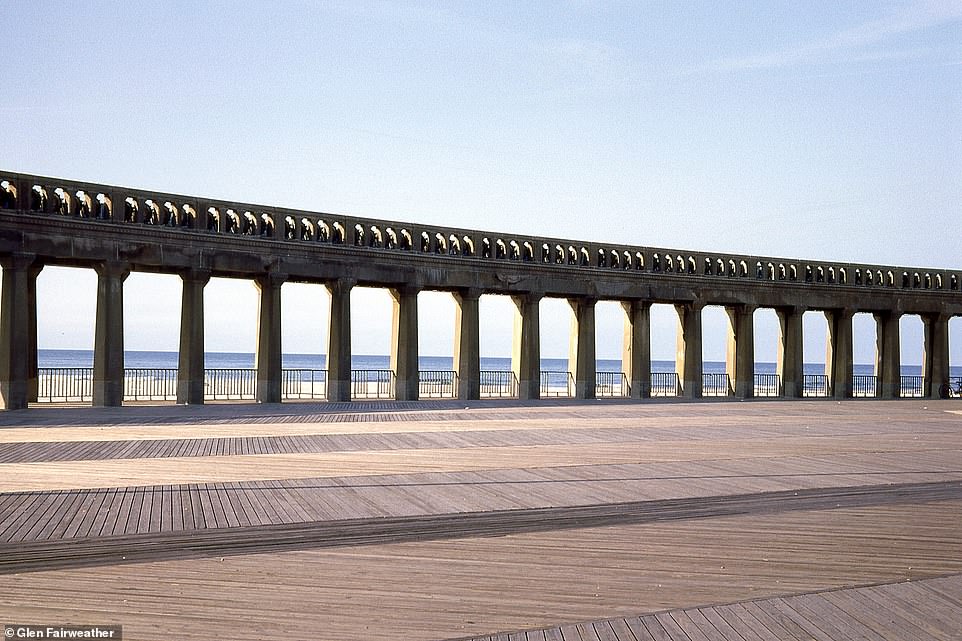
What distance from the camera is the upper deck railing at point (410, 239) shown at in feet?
103

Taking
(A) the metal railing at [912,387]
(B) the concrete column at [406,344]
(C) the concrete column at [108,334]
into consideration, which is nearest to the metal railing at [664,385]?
(A) the metal railing at [912,387]

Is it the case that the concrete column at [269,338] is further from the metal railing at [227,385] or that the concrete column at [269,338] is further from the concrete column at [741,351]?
the concrete column at [741,351]

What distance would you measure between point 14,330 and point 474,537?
2403 centimetres

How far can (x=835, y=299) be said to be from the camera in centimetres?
5028

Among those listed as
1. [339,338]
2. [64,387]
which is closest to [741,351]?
[339,338]

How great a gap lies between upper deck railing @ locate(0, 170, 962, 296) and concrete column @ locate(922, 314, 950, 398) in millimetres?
1771

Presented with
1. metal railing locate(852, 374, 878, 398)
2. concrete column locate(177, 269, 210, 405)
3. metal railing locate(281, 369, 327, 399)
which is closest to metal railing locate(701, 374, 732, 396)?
metal railing locate(852, 374, 878, 398)

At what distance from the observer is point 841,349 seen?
168 ft

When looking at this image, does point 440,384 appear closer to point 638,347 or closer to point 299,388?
point 299,388

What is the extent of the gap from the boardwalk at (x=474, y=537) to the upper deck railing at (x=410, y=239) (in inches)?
432

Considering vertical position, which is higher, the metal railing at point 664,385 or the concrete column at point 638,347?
the concrete column at point 638,347

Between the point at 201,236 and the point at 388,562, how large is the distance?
2597 cm

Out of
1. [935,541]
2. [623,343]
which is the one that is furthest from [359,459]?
[623,343]

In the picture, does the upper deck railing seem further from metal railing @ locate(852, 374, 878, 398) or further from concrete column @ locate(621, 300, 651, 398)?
metal railing @ locate(852, 374, 878, 398)
